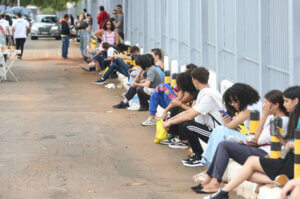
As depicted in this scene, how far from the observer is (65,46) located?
117 ft

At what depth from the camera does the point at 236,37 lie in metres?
13.3

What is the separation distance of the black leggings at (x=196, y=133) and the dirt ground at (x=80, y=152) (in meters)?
0.36

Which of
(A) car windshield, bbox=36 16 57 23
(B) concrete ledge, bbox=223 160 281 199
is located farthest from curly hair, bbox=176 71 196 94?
(A) car windshield, bbox=36 16 57 23

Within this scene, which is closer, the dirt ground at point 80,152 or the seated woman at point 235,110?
the seated woman at point 235,110

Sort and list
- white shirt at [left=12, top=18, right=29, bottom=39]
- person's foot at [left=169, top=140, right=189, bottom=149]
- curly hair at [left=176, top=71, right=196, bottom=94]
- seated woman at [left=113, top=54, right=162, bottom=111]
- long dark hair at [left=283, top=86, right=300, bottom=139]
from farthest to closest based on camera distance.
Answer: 1. white shirt at [left=12, top=18, right=29, bottom=39]
2. seated woman at [left=113, top=54, right=162, bottom=111]
3. person's foot at [left=169, top=140, right=189, bottom=149]
4. curly hair at [left=176, top=71, right=196, bottom=94]
5. long dark hair at [left=283, top=86, right=300, bottom=139]

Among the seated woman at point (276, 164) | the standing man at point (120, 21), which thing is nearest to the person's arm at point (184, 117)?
the seated woman at point (276, 164)

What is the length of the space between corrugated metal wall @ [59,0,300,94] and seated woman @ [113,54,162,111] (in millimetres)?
1031

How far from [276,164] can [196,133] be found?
2.89 meters

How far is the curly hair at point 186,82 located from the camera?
39.9ft

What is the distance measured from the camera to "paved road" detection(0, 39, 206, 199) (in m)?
9.52

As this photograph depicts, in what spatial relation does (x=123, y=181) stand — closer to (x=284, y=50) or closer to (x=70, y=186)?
(x=70, y=186)

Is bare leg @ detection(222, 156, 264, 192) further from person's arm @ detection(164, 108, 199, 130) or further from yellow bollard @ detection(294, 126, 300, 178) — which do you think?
person's arm @ detection(164, 108, 199, 130)

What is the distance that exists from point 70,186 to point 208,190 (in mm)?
1690

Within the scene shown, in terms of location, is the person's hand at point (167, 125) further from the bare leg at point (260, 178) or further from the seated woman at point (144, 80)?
the seated woman at point (144, 80)
